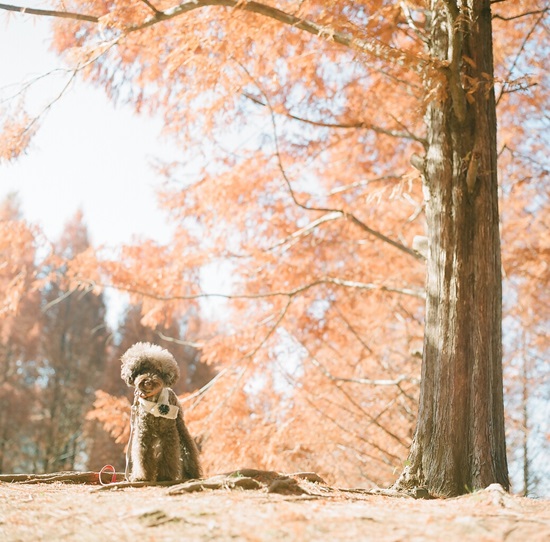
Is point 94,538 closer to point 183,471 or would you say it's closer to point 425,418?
point 183,471

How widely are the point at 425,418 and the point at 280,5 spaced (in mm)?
3865

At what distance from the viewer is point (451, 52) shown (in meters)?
3.93

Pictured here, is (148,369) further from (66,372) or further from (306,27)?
(66,372)

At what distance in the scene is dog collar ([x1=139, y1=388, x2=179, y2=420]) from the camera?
326 cm

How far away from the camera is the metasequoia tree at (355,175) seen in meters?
3.70

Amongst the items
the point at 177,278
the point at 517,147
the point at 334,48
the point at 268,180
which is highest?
the point at 517,147

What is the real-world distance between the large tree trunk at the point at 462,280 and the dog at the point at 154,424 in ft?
4.71

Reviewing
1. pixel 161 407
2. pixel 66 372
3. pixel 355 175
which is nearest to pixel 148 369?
pixel 161 407

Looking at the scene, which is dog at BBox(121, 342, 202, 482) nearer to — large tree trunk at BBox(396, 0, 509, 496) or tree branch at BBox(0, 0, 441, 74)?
large tree trunk at BBox(396, 0, 509, 496)

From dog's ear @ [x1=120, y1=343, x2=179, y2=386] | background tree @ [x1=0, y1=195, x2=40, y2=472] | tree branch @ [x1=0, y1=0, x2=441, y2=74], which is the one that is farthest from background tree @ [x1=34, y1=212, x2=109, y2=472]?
dog's ear @ [x1=120, y1=343, x2=179, y2=386]

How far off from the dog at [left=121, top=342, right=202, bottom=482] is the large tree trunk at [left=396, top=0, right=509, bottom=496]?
144 cm

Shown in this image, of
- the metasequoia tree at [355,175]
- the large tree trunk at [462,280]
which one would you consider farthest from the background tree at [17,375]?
the large tree trunk at [462,280]

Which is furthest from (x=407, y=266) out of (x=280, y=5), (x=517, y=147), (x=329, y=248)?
(x=280, y=5)

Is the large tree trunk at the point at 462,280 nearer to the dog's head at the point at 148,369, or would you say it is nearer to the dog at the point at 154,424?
the dog at the point at 154,424
